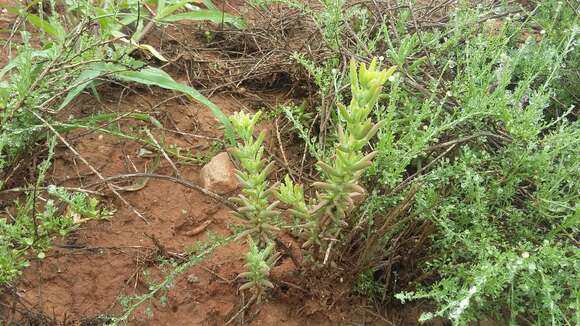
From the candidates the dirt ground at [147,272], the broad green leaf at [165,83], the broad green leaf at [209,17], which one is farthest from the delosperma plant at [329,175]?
the broad green leaf at [209,17]

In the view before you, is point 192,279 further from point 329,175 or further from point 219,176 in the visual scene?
point 329,175

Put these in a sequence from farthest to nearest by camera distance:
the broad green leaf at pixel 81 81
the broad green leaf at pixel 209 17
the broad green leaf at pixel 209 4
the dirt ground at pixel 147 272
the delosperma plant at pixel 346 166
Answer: the broad green leaf at pixel 209 4, the broad green leaf at pixel 209 17, the broad green leaf at pixel 81 81, the dirt ground at pixel 147 272, the delosperma plant at pixel 346 166

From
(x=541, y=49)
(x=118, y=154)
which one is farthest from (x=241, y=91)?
(x=541, y=49)

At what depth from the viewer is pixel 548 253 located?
1.49m

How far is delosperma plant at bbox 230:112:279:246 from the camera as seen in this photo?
150 cm

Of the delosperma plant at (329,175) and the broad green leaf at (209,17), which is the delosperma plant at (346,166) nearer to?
the delosperma plant at (329,175)

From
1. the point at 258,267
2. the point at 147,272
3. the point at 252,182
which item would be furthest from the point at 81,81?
the point at 258,267

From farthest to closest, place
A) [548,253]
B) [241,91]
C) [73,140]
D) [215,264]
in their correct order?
[241,91], [73,140], [215,264], [548,253]

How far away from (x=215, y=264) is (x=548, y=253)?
3.26ft

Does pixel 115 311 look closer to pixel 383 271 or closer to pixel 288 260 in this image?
pixel 288 260

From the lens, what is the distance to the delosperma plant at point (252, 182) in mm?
1502

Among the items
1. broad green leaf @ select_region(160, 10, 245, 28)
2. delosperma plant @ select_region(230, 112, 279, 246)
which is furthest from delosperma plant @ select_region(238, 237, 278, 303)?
broad green leaf @ select_region(160, 10, 245, 28)

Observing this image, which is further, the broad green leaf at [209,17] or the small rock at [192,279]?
the broad green leaf at [209,17]

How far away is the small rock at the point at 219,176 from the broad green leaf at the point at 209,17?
714mm
